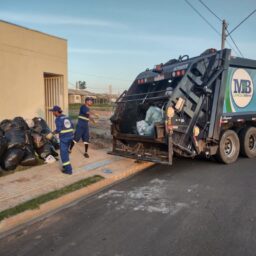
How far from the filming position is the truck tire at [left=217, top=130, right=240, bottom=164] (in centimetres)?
754

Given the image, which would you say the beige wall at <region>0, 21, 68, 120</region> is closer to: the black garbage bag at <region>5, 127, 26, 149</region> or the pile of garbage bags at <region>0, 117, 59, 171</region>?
the pile of garbage bags at <region>0, 117, 59, 171</region>

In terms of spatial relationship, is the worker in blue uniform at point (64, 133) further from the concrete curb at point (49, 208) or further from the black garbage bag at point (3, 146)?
the black garbage bag at point (3, 146)

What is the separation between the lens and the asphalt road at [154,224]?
3.39m

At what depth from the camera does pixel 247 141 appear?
838cm

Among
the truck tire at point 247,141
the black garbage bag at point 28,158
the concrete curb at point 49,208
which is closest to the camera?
the concrete curb at point 49,208

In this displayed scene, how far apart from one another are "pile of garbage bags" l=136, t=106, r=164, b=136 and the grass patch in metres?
1.58

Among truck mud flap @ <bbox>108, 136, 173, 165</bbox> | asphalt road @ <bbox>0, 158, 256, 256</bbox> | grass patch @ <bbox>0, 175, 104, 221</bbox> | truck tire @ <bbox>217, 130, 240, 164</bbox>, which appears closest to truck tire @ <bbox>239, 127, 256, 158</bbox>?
truck tire @ <bbox>217, 130, 240, 164</bbox>

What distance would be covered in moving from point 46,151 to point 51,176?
4.53 feet

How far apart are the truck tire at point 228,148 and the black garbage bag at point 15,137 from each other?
15.6ft

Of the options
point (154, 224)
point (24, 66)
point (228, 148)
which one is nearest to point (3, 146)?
point (24, 66)

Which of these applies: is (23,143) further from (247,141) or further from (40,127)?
(247,141)

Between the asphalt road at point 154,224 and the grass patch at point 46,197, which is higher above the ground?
the grass patch at point 46,197

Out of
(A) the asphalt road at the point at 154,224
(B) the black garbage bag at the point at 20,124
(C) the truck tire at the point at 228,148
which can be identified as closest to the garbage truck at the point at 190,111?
(C) the truck tire at the point at 228,148

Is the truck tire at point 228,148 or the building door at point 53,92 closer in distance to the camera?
the truck tire at point 228,148
